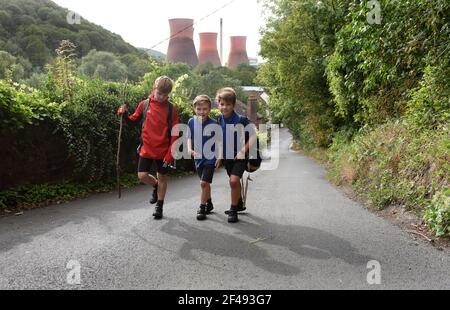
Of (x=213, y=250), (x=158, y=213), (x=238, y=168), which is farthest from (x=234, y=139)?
(x=213, y=250)

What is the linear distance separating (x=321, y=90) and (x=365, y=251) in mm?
18008

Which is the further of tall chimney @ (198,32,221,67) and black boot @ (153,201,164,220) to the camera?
tall chimney @ (198,32,221,67)

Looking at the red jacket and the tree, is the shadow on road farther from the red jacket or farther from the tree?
the tree

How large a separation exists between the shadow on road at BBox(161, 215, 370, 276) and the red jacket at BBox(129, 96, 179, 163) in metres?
0.92

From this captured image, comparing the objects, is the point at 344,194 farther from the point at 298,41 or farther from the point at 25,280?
the point at 298,41

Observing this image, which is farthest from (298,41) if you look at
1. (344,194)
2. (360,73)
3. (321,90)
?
(344,194)

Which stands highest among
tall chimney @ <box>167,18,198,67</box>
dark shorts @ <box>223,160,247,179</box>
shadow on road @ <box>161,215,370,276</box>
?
tall chimney @ <box>167,18,198,67</box>

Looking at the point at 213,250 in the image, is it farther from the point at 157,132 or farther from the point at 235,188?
the point at 157,132

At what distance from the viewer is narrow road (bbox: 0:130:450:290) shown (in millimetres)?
3277

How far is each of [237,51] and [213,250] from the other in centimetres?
8508

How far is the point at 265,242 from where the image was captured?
4410mm

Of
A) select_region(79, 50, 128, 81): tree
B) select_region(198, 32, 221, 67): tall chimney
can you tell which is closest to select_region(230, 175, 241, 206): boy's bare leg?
select_region(79, 50, 128, 81): tree

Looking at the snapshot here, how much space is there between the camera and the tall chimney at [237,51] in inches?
3265

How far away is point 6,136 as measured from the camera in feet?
20.9
